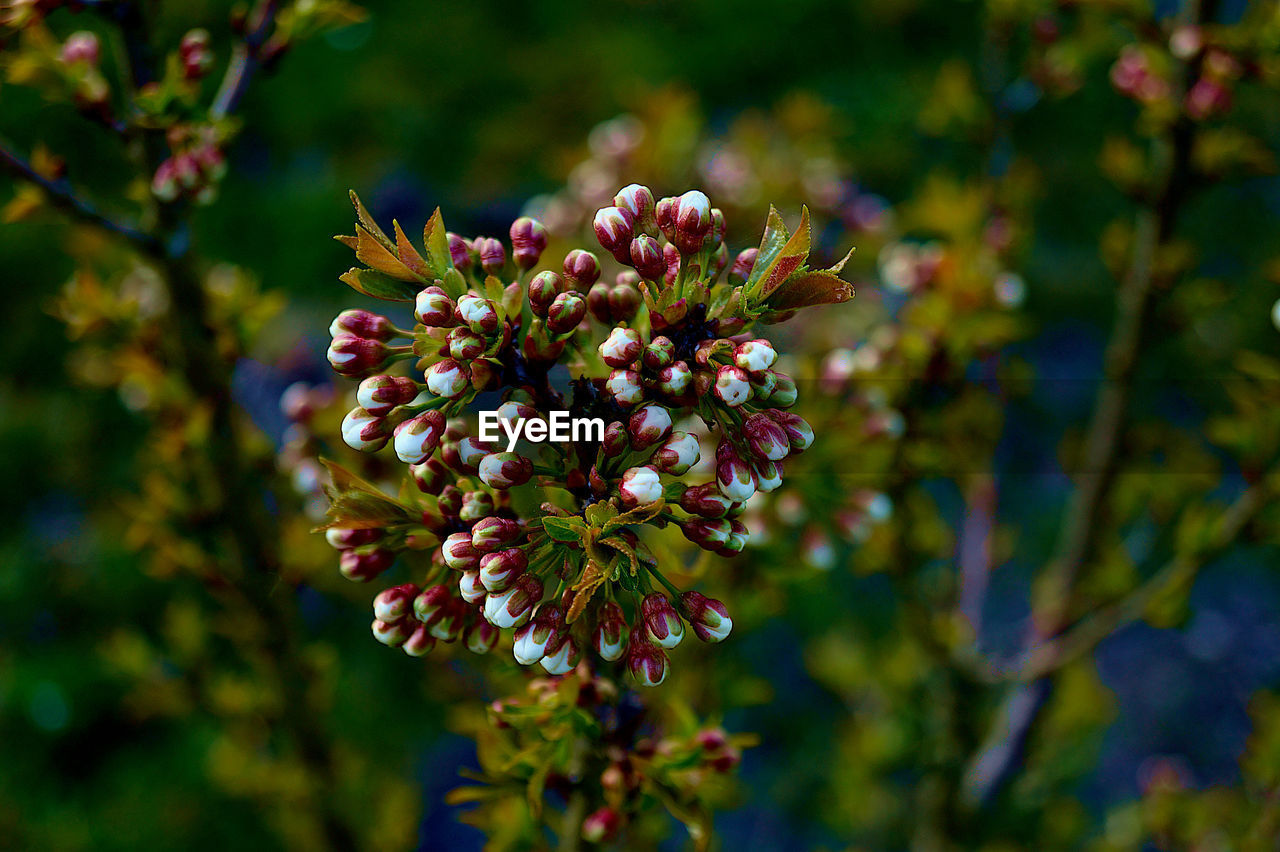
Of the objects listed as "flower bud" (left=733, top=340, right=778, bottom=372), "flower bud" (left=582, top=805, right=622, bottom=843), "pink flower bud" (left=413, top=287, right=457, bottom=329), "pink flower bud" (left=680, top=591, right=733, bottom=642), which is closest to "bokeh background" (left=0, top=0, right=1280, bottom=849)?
"flower bud" (left=582, top=805, right=622, bottom=843)

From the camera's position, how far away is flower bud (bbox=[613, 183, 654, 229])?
775mm

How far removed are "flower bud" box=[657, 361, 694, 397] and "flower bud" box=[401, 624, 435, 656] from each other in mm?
340

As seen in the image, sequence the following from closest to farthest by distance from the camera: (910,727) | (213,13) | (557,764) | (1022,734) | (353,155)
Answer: (557,764)
(1022,734)
(910,727)
(213,13)
(353,155)

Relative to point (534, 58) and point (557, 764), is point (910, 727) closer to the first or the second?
point (557, 764)

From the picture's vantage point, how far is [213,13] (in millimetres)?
4613

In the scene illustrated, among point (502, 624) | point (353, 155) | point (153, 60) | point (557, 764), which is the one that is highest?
point (153, 60)

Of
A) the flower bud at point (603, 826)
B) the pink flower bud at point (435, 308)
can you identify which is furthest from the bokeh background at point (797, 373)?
the pink flower bud at point (435, 308)

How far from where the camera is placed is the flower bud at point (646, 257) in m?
0.75

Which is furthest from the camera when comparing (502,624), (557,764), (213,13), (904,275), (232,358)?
(213,13)

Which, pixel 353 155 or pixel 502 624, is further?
pixel 353 155

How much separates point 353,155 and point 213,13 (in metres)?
1.04

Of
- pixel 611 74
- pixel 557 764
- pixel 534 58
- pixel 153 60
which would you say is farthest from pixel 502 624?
pixel 534 58

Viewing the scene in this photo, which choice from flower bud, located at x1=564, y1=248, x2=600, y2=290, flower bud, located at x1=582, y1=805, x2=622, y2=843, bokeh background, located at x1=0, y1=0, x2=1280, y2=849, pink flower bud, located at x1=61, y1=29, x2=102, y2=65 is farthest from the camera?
bokeh background, located at x1=0, y1=0, x2=1280, y2=849

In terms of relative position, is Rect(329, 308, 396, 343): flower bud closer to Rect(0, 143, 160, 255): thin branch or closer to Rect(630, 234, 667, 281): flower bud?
Rect(630, 234, 667, 281): flower bud
